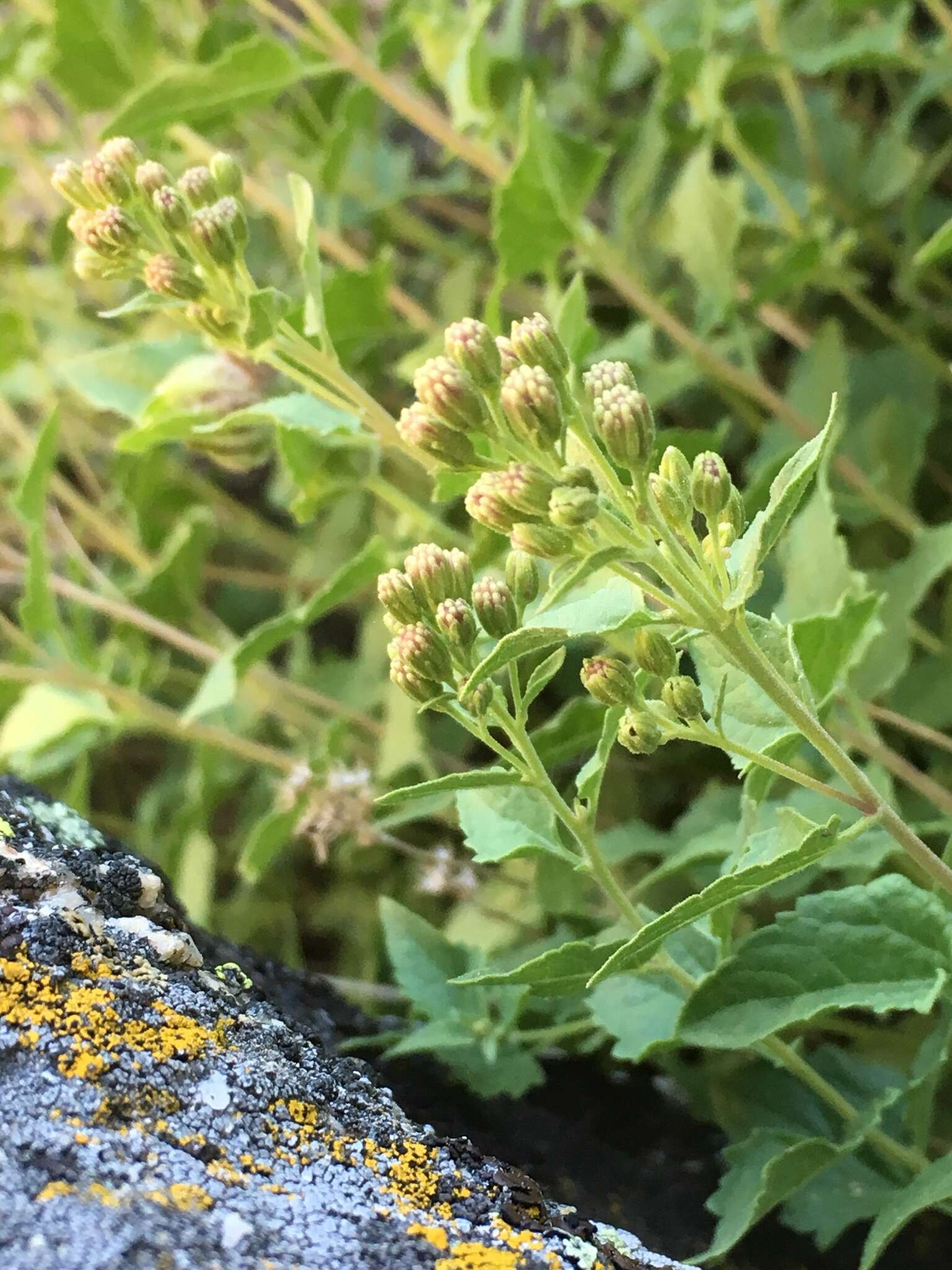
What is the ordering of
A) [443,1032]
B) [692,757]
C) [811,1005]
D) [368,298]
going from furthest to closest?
1. [692,757]
2. [368,298]
3. [443,1032]
4. [811,1005]

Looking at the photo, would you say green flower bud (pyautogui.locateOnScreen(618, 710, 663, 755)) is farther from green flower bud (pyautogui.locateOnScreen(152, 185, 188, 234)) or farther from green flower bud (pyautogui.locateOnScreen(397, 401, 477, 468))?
green flower bud (pyautogui.locateOnScreen(152, 185, 188, 234))

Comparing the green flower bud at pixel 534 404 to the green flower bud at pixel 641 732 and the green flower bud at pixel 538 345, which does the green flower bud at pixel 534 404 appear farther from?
the green flower bud at pixel 641 732

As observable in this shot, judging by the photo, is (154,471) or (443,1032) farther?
(154,471)

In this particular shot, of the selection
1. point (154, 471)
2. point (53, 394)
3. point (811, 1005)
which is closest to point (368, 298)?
point (154, 471)

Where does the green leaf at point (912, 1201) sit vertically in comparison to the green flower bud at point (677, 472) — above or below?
below

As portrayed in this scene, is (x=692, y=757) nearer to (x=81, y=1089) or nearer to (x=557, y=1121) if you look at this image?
(x=557, y=1121)

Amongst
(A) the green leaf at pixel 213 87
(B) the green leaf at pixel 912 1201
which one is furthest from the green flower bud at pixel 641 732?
(A) the green leaf at pixel 213 87
